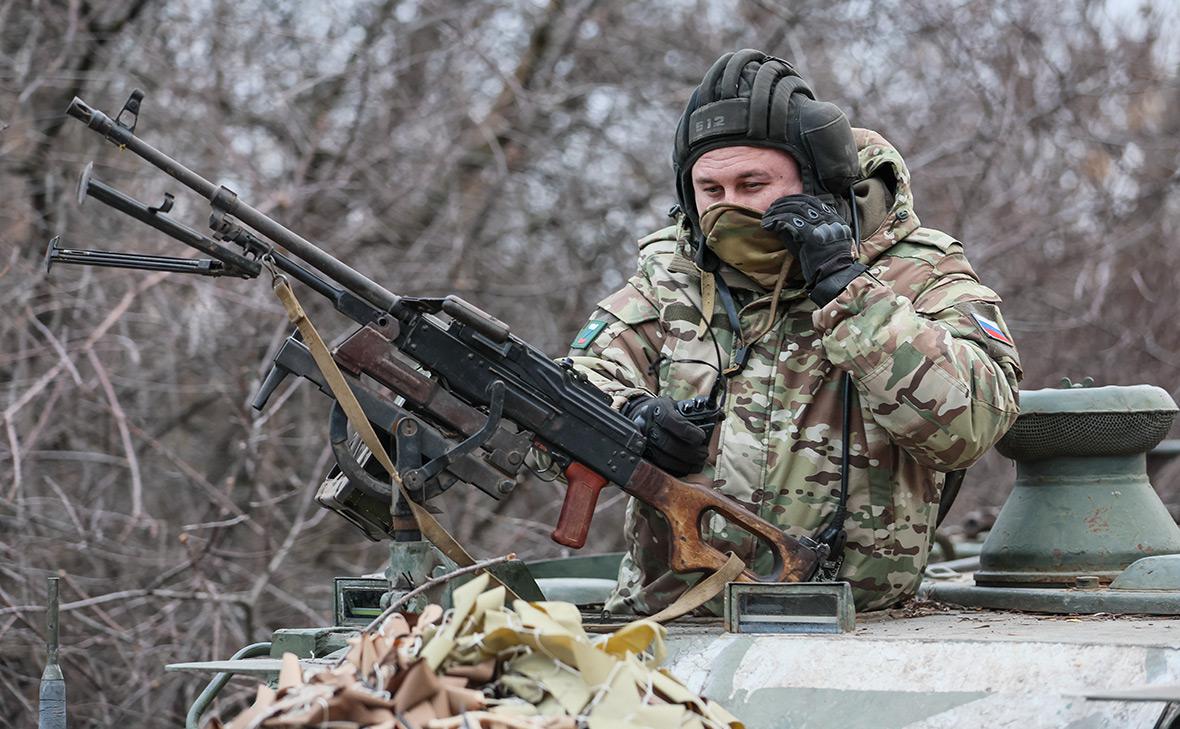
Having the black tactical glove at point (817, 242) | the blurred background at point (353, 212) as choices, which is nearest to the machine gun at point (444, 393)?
the black tactical glove at point (817, 242)

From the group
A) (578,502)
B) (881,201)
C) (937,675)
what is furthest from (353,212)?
(937,675)

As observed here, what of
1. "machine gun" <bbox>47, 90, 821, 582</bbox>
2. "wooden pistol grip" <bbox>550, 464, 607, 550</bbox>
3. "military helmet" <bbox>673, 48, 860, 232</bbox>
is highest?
"military helmet" <bbox>673, 48, 860, 232</bbox>

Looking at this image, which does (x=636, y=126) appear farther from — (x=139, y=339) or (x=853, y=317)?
(x=853, y=317)

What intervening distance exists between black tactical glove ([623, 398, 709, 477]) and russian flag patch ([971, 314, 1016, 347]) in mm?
691

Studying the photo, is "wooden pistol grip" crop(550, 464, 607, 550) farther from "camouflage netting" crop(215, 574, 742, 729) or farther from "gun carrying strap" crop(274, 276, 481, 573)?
"camouflage netting" crop(215, 574, 742, 729)

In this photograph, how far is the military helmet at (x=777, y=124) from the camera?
12.3 feet

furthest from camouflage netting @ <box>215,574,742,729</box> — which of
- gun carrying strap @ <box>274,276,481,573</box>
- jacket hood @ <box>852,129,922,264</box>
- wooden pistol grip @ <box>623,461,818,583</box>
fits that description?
jacket hood @ <box>852,129,922,264</box>

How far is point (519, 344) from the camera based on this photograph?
3490 mm

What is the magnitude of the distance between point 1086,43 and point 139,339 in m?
7.11

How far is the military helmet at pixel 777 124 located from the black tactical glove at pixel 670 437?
2.16 ft

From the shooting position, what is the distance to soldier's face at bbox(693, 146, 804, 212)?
3.75 meters

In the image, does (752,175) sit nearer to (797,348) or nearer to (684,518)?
(797,348)

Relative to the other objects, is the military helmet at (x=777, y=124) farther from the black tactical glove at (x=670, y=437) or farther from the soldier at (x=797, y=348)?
the black tactical glove at (x=670, y=437)

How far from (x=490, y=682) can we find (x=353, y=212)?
582 centimetres
